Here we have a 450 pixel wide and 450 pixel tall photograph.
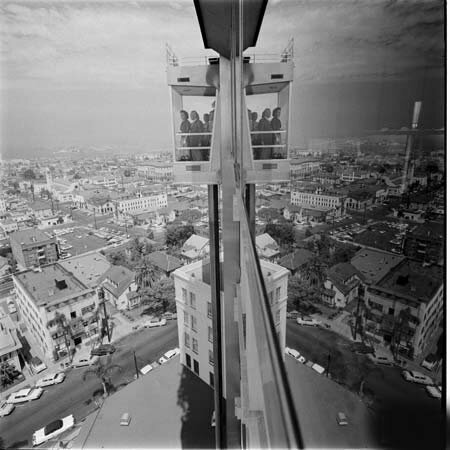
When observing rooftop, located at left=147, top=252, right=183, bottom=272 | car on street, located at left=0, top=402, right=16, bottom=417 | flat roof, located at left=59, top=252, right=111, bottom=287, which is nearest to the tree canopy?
rooftop, located at left=147, top=252, right=183, bottom=272

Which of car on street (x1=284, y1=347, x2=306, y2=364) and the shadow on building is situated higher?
car on street (x1=284, y1=347, x2=306, y2=364)

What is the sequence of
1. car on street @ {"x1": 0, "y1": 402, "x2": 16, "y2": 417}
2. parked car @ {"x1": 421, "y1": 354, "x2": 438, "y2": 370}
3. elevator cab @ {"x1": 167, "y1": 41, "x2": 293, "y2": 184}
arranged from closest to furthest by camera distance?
parked car @ {"x1": 421, "y1": 354, "x2": 438, "y2": 370}, elevator cab @ {"x1": 167, "y1": 41, "x2": 293, "y2": 184}, car on street @ {"x1": 0, "y1": 402, "x2": 16, "y2": 417}

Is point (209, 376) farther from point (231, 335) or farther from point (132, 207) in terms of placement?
point (132, 207)

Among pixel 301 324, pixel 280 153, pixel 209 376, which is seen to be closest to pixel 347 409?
pixel 301 324

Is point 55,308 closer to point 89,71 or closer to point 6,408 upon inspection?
point 6,408

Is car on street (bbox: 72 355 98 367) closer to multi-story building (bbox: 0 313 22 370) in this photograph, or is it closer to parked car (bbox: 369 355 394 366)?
multi-story building (bbox: 0 313 22 370)

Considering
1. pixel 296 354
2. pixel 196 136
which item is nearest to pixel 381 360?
pixel 296 354

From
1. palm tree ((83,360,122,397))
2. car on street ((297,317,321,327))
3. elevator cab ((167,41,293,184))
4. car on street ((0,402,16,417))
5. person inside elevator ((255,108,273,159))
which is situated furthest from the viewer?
palm tree ((83,360,122,397))

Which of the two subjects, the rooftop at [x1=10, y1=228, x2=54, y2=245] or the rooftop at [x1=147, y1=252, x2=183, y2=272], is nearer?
the rooftop at [x1=10, y1=228, x2=54, y2=245]
